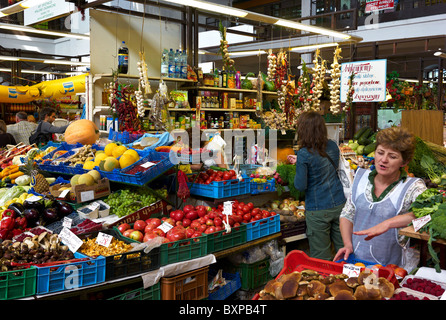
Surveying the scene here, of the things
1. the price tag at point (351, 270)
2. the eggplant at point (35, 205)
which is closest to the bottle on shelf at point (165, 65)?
the eggplant at point (35, 205)

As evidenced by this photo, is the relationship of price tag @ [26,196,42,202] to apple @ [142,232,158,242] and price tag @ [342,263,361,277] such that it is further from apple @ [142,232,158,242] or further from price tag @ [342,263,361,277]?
price tag @ [342,263,361,277]

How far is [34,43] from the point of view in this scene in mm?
20438

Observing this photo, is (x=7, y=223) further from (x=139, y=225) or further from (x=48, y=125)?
(x=48, y=125)

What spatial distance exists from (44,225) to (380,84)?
5.44 meters

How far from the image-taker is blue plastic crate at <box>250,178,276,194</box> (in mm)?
4707

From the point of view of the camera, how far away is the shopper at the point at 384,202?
2.71 m

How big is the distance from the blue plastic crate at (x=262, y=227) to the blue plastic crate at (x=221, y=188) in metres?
0.45

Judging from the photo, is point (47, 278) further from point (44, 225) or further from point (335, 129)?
point (335, 129)

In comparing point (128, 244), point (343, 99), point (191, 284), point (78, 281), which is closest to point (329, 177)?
point (191, 284)

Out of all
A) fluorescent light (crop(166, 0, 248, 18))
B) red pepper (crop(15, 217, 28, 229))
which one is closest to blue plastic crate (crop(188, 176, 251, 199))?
red pepper (crop(15, 217, 28, 229))

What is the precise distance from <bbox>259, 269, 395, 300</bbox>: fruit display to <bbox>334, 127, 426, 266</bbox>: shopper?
61 centimetres

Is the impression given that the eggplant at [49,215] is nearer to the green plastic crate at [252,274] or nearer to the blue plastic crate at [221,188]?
the blue plastic crate at [221,188]

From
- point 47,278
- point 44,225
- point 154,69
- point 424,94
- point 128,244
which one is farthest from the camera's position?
point 424,94

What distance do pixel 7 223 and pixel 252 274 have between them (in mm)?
2243
